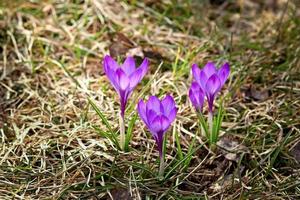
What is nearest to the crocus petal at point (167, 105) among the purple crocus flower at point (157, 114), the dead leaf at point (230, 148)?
the purple crocus flower at point (157, 114)

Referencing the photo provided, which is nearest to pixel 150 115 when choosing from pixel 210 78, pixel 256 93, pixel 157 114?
pixel 157 114

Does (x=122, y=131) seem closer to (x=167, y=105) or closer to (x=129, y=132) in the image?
(x=129, y=132)

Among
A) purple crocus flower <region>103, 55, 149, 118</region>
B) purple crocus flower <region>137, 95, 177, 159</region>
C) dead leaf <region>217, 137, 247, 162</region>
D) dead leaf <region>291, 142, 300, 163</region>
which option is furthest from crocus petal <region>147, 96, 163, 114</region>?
dead leaf <region>291, 142, 300, 163</region>

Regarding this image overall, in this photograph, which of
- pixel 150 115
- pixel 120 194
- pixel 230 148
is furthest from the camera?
pixel 230 148

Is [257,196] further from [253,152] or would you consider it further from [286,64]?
[286,64]

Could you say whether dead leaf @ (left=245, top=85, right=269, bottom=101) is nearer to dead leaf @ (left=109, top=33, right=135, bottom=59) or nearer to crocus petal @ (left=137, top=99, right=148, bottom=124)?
dead leaf @ (left=109, top=33, right=135, bottom=59)

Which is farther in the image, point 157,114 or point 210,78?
point 210,78

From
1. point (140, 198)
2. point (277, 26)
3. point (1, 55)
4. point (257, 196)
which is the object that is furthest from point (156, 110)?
point (277, 26)
